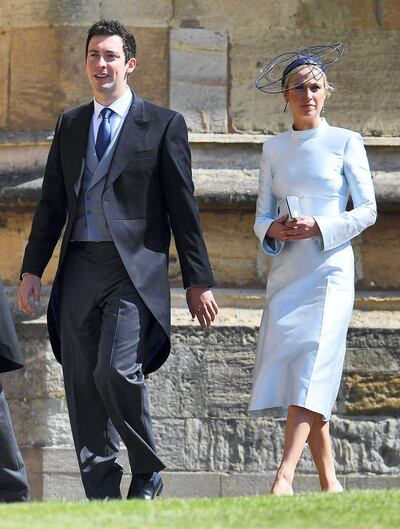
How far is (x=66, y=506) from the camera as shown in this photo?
195 inches

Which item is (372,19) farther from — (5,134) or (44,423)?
(44,423)

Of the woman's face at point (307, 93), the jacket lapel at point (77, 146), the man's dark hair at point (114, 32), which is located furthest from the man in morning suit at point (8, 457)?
the woman's face at point (307, 93)

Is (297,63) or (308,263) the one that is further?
(297,63)

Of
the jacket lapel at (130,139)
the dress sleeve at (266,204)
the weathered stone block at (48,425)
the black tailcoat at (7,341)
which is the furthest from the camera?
the weathered stone block at (48,425)

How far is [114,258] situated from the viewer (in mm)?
5812

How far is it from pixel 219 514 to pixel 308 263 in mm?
1566

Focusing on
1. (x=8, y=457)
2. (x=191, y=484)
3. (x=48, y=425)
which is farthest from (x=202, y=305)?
(x=48, y=425)

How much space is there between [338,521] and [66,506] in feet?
2.90

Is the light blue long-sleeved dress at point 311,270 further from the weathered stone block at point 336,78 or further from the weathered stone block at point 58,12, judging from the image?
the weathered stone block at point 58,12

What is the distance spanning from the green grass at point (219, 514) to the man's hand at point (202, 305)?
0.86m

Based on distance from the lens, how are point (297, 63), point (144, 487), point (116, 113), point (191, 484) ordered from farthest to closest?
point (191, 484) → point (297, 63) → point (116, 113) → point (144, 487)

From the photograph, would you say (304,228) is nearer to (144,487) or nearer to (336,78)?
(144,487)

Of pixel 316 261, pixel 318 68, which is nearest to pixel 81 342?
pixel 316 261

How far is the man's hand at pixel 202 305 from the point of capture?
5910 mm
